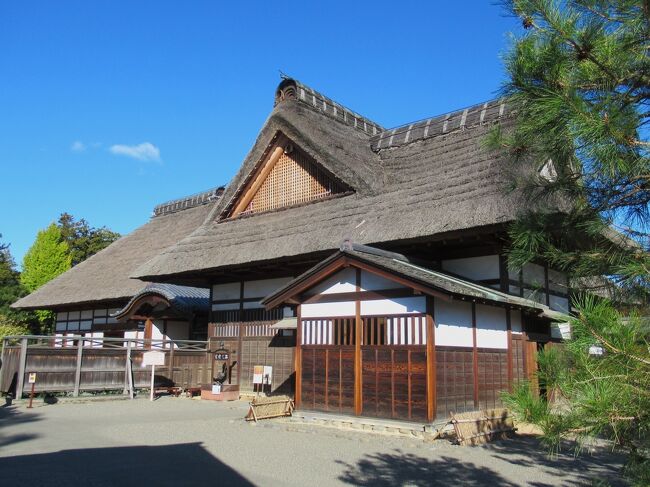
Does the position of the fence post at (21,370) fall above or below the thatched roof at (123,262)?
below

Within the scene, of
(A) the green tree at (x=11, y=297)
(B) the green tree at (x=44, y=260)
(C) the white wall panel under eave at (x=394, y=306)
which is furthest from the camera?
(B) the green tree at (x=44, y=260)

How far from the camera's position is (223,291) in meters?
15.8

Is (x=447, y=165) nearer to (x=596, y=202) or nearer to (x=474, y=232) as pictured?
(x=474, y=232)

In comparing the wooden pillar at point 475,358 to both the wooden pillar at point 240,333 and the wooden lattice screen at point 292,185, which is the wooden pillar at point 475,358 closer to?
the wooden lattice screen at point 292,185

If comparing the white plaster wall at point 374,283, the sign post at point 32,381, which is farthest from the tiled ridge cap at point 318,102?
the sign post at point 32,381

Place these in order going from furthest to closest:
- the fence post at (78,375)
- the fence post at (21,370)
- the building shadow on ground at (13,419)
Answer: the fence post at (78,375)
the fence post at (21,370)
the building shadow on ground at (13,419)

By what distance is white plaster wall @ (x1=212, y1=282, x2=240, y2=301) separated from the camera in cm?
1552

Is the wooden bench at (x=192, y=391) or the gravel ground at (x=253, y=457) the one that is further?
the wooden bench at (x=192, y=391)

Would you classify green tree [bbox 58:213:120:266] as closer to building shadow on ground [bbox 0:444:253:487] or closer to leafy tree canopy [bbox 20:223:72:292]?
leafy tree canopy [bbox 20:223:72:292]

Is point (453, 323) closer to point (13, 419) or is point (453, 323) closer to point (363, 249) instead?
point (363, 249)

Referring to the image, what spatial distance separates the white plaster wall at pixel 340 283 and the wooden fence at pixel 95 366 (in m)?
6.55

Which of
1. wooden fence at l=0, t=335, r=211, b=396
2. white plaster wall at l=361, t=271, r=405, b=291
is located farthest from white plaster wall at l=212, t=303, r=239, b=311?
white plaster wall at l=361, t=271, r=405, b=291

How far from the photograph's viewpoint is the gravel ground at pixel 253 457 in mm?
6027

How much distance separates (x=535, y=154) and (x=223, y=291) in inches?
494
